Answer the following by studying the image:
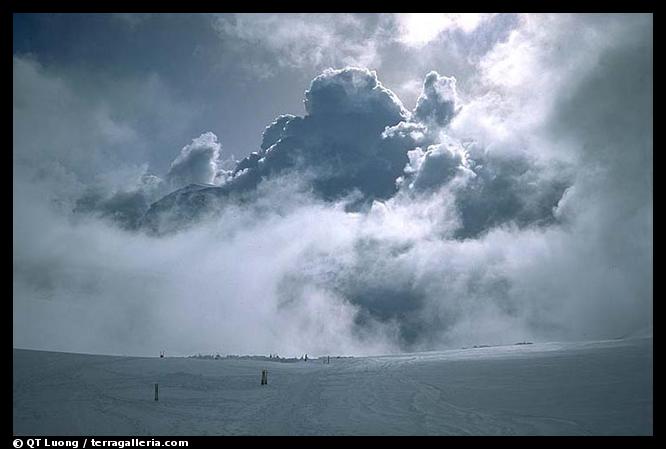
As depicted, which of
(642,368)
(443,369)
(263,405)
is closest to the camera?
(263,405)

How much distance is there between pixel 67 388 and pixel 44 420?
21.3 feet

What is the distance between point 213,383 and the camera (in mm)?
26500

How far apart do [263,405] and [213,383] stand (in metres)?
6.70

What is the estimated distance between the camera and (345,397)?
2283 centimetres

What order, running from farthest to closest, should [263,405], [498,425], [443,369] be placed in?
1. [443,369]
2. [263,405]
3. [498,425]

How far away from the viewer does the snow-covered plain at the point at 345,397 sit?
17.0m

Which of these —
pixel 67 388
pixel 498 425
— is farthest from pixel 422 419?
→ pixel 67 388

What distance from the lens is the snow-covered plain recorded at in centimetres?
1702

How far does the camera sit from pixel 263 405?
21.2m
